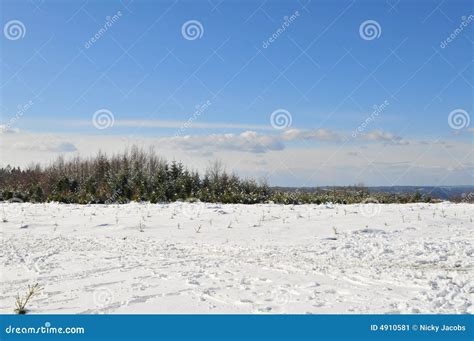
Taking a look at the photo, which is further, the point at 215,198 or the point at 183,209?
the point at 215,198

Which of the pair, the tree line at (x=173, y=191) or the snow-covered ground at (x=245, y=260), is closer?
the snow-covered ground at (x=245, y=260)

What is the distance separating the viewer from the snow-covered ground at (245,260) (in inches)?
273

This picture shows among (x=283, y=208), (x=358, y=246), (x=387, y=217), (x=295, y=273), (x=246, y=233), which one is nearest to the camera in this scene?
(x=295, y=273)

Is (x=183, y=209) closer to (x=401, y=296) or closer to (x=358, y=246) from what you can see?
(x=358, y=246)

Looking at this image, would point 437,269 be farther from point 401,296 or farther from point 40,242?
point 40,242

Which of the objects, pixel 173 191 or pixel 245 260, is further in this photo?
pixel 173 191

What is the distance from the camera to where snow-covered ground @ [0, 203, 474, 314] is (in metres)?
6.94

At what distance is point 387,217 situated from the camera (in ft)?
53.6

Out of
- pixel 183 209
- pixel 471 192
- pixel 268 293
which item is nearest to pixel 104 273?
pixel 268 293

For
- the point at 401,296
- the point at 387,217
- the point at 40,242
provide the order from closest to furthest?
the point at 401,296
the point at 40,242
the point at 387,217

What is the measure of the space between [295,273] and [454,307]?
9.94 ft

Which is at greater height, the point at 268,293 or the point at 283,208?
the point at 283,208

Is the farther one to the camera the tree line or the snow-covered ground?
the tree line

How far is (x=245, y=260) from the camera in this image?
10352mm
